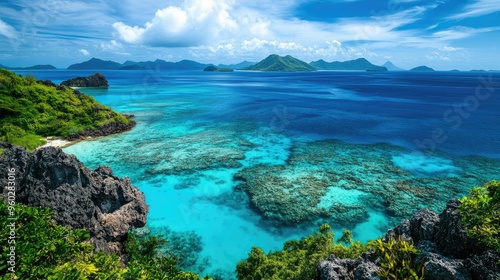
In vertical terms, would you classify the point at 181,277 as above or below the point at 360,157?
above

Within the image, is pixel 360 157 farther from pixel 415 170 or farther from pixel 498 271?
pixel 498 271

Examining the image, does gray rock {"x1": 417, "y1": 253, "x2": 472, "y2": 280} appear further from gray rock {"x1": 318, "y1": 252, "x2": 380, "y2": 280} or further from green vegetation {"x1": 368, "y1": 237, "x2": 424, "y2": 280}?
gray rock {"x1": 318, "y1": 252, "x2": 380, "y2": 280}

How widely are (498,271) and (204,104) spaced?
317 feet

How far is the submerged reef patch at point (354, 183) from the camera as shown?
29031 mm

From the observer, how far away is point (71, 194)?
808 inches

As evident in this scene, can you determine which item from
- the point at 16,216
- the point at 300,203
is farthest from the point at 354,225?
the point at 16,216

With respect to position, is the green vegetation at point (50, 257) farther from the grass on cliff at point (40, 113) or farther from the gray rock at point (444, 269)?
the grass on cliff at point (40, 113)

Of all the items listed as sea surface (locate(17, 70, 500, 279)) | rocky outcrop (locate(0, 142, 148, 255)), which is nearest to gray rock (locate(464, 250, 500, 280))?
sea surface (locate(17, 70, 500, 279))

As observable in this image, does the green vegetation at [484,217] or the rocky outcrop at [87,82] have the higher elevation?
the rocky outcrop at [87,82]

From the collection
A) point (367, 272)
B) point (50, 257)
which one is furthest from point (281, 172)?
point (50, 257)

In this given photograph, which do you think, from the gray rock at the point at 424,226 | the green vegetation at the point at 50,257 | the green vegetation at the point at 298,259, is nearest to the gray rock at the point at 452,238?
the gray rock at the point at 424,226

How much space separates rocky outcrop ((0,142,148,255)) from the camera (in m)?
19.1

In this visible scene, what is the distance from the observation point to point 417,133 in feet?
195

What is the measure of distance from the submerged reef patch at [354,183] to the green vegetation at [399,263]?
16.2 metres
